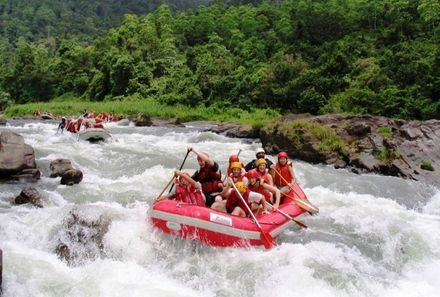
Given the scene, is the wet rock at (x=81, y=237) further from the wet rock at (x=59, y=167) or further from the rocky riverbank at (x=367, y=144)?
the rocky riverbank at (x=367, y=144)

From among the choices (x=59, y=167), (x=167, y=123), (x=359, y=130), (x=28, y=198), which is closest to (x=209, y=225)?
(x=28, y=198)

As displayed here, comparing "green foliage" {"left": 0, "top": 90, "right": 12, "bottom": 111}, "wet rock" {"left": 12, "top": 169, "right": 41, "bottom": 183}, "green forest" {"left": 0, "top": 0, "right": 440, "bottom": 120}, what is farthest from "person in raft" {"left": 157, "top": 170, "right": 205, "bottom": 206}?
"green foliage" {"left": 0, "top": 90, "right": 12, "bottom": 111}

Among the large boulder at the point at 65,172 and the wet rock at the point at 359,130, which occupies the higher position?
the wet rock at the point at 359,130

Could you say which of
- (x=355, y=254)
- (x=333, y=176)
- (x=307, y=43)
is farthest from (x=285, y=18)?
(x=355, y=254)

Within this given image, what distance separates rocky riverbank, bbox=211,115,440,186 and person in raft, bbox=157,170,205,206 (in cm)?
783

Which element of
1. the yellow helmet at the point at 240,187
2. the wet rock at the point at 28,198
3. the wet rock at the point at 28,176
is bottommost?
the wet rock at the point at 28,176

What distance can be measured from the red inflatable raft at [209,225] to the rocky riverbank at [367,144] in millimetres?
7750

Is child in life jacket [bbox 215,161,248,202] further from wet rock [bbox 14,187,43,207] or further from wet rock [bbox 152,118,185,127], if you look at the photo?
wet rock [bbox 152,118,185,127]

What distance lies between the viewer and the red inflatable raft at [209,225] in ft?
25.6

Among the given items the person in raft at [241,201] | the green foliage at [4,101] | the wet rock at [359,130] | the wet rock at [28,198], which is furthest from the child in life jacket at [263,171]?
the green foliage at [4,101]

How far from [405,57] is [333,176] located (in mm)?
16339

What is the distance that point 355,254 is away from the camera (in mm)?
8070

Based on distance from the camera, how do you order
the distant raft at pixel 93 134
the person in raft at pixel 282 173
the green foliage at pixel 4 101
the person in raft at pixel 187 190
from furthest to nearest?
the green foliage at pixel 4 101 < the distant raft at pixel 93 134 < the person in raft at pixel 282 173 < the person in raft at pixel 187 190

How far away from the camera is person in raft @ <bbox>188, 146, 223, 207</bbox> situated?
8.98 metres
